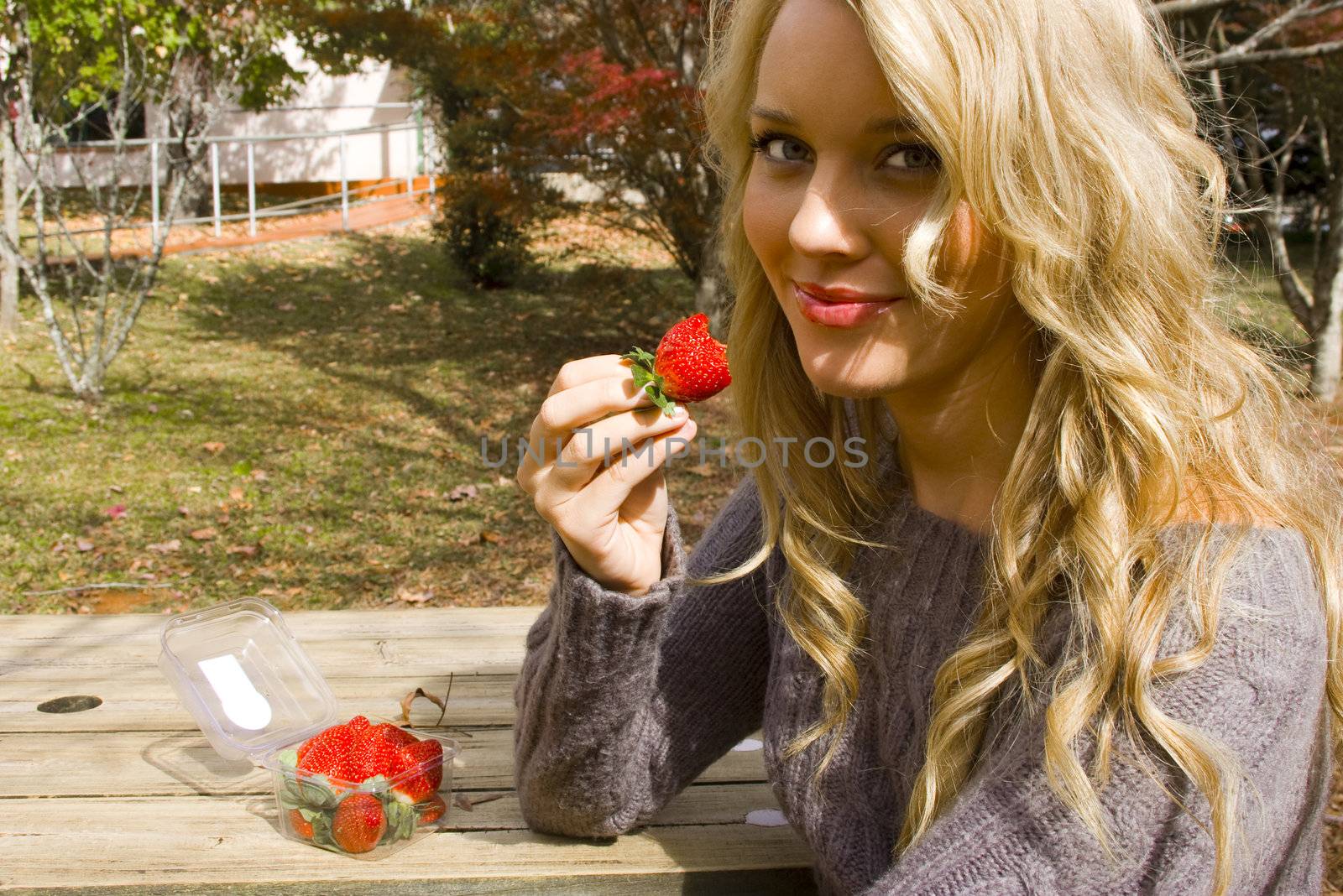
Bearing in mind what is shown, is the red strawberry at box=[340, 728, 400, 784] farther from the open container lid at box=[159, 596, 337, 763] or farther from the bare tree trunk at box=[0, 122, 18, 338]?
the bare tree trunk at box=[0, 122, 18, 338]

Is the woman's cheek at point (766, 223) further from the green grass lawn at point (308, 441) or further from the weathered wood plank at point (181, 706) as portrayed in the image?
the weathered wood plank at point (181, 706)

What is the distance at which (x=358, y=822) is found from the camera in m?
1.78

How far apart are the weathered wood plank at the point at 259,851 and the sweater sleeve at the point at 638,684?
0.21 ft

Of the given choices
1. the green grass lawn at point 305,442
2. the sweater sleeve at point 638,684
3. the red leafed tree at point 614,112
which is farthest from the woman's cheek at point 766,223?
the red leafed tree at point 614,112

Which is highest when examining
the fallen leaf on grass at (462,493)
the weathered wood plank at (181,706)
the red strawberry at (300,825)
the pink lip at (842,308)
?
the pink lip at (842,308)

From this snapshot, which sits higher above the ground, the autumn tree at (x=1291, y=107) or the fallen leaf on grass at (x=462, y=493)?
the autumn tree at (x=1291, y=107)

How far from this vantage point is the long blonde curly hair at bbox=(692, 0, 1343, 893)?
127cm

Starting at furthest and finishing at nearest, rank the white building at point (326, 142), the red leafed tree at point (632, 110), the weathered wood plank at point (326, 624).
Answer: the white building at point (326, 142)
the red leafed tree at point (632, 110)
the weathered wood plank at point (326, 624)

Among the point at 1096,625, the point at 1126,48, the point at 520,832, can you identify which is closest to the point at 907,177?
the point at 1126,48

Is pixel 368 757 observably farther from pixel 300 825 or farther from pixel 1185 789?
pixel 1185 789

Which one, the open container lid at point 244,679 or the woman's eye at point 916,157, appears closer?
→ the woman's eye at point 916,157

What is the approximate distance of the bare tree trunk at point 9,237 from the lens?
782 cm

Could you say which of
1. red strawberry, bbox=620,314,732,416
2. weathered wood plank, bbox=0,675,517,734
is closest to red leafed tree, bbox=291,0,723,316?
weathered wood plank, bbox=0,675,517,734

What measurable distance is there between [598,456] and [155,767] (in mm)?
1043
